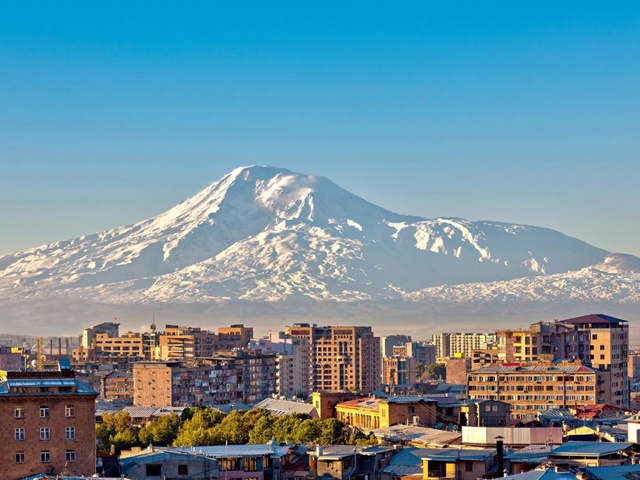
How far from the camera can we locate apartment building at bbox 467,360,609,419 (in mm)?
115875

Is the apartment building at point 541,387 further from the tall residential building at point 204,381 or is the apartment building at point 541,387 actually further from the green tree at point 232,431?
the tall residential building at point 204,381

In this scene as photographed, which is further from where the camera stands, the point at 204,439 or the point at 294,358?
the point at 294,358

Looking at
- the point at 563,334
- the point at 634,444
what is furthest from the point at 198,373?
the point at 634,444

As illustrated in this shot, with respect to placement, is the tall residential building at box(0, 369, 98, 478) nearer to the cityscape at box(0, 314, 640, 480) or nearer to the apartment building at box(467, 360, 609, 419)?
the cityscape at box(0, 314, 640, 480)

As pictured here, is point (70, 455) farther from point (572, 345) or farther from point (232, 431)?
point (572, 345)

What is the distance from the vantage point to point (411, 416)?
91938 millimetres

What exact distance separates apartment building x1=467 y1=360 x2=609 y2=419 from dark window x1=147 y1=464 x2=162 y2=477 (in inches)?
2325

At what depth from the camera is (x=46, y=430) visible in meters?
52.5

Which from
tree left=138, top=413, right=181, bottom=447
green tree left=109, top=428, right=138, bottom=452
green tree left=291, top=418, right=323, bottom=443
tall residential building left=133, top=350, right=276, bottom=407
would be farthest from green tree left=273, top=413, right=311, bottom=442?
tall residential building left=133, top=350, right=276, bottom=407

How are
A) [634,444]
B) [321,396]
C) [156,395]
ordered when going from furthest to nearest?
[156,395]
[321,396]
[634,444]

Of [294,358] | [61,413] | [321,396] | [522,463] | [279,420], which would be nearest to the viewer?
[61,413]

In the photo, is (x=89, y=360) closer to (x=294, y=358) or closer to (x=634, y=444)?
(x=294, y=358)

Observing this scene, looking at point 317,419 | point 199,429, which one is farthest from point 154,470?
point 317,419

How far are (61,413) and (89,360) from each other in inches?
5551
